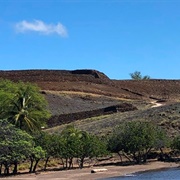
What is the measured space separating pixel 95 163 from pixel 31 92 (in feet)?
48.9

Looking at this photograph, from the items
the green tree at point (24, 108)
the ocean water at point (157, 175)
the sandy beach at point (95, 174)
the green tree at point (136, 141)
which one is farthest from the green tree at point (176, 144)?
the green tree at point (24, 108)

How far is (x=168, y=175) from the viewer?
148ft

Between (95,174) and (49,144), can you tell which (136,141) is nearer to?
(49,144)

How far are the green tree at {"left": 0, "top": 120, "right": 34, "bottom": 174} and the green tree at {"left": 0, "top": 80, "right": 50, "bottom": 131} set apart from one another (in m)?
11.7

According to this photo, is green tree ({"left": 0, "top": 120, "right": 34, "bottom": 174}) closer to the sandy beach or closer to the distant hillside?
the sandy beach

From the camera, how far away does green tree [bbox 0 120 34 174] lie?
4984cm

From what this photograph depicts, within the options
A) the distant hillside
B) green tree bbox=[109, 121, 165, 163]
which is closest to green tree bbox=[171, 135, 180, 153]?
green tree bbox=[109, 121, 165, 163]

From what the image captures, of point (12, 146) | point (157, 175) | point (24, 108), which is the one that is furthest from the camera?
point (24, 108)

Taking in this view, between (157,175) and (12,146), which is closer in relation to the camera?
(157,175)

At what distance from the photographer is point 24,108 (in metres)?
66.8

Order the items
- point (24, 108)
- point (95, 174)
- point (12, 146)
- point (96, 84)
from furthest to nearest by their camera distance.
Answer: point (96, 84) < point (24, 108) < point (12, 146) < point (95, 174)

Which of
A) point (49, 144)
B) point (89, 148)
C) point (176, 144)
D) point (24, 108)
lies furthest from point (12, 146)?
point (176, 144)

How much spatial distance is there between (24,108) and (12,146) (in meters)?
16.5

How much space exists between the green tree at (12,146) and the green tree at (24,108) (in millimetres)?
11713
